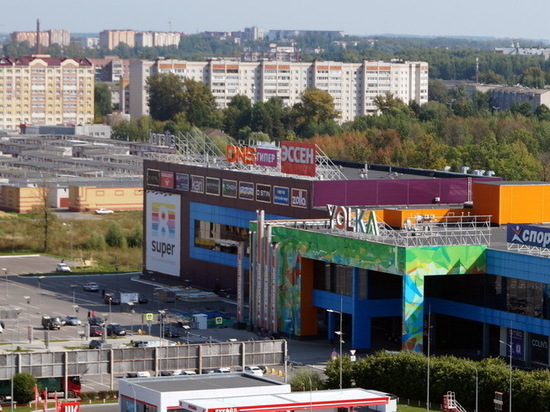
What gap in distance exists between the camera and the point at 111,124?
627ft

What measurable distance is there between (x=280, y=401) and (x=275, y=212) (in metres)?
31.4

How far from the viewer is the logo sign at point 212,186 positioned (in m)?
72.7

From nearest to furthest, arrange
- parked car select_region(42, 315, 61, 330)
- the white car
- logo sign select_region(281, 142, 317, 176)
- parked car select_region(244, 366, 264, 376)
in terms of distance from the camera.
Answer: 1. parked car select_region(244, 366, 264, 376)
2. parked car select_region(42, 315, 61, 330)
3. logo sign select_region(281, 142, 317, 176)
4. the white car

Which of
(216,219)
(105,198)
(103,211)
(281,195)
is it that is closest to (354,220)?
(281,195)

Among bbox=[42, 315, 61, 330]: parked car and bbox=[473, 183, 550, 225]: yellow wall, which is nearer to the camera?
bbox=[42, 315, 61, 330]: parked car

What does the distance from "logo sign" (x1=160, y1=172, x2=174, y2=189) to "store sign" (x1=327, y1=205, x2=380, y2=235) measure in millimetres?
16816

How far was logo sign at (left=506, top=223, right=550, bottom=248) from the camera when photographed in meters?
54.0

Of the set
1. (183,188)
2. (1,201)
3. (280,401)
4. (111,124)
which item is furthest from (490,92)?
(280,401)

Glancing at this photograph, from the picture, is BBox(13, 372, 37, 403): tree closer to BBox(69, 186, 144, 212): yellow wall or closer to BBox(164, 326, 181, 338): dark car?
BBox(164, 326, 181, 338): dark car

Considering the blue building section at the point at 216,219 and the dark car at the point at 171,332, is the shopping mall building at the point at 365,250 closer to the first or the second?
the blue building section at the point at 216,219

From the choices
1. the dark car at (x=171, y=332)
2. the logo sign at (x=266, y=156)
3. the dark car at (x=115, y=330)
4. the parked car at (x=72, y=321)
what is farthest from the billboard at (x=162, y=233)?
the dark car at (x=115, y=330)

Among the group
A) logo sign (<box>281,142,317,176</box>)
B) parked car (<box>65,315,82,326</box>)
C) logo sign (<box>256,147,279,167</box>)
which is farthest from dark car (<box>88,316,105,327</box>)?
logo sign (<box>256,147,279,167</box>)

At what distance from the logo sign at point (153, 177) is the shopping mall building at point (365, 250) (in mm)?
632

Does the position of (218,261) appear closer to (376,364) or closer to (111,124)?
(376,364)
